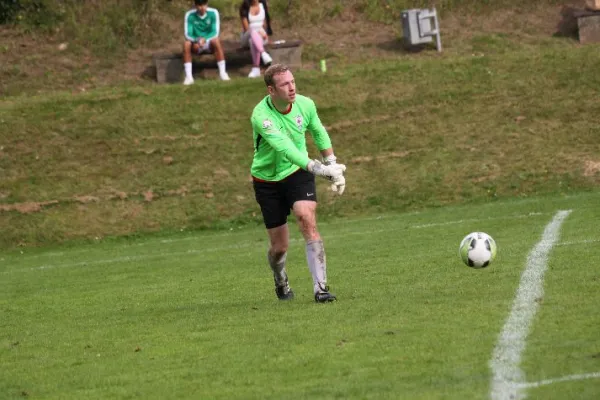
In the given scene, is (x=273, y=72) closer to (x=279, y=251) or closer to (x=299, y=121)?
(x=299, y=121)

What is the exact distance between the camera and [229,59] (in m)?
26.5

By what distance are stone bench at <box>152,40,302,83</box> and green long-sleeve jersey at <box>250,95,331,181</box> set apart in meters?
15.4

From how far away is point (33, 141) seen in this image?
23531 mm

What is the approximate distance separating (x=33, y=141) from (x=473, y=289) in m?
14.8

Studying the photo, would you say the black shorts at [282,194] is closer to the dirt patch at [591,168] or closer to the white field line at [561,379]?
the white field line at [561,379]

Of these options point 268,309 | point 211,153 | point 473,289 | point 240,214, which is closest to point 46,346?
point 268,309

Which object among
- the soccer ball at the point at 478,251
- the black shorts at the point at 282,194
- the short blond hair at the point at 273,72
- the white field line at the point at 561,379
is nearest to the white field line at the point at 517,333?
the white field line at the point at 561,379

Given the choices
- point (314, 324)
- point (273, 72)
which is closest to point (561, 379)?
point (314, 324)

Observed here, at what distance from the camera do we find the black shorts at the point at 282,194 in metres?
10.6

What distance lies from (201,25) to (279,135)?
49.4 ft

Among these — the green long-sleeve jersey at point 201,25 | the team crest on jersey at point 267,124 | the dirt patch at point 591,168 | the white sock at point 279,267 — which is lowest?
the dirt patch at point 591,168

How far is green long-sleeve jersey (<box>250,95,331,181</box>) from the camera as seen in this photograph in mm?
10383

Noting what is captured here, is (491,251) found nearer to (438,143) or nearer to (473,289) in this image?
(473,289)

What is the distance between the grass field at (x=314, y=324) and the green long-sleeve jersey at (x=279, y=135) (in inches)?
48.0
